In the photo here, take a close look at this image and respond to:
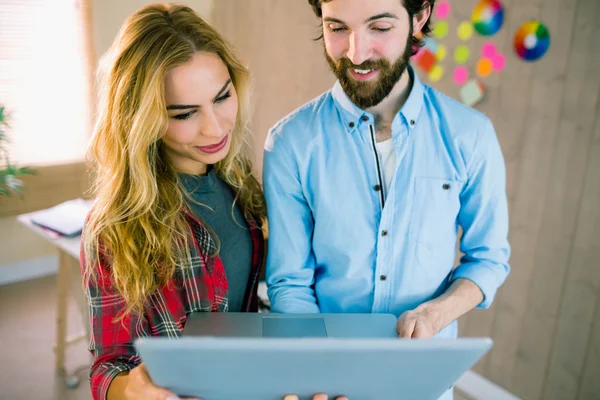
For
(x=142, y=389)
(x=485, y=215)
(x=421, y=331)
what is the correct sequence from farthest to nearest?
(x=485, y=215), (x=421, y=331), (x=142, y=389)

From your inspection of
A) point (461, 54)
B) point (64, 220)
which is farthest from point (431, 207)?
point (64, 220)

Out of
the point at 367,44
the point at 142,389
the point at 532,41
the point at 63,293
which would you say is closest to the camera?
the point at 142,389

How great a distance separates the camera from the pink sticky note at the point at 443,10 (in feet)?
7.48

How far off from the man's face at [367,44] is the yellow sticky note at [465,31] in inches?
45.6

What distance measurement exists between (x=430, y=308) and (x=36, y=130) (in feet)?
10.5

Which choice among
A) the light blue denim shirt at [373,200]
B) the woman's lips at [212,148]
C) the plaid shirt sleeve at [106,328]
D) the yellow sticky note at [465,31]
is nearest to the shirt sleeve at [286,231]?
the light blue denim shirt at [373,200]

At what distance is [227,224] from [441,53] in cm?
154

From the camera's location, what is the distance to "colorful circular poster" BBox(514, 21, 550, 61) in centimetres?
196

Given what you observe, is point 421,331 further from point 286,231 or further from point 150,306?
point 150,306

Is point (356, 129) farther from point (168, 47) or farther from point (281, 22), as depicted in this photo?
point (281, 22)

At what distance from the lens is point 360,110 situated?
1194 mm

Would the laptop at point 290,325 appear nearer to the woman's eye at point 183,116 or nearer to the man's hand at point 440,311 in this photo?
the man's hand at point 440,311

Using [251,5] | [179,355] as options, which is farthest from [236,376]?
[251,5]

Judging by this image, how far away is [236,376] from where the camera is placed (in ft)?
2.56
